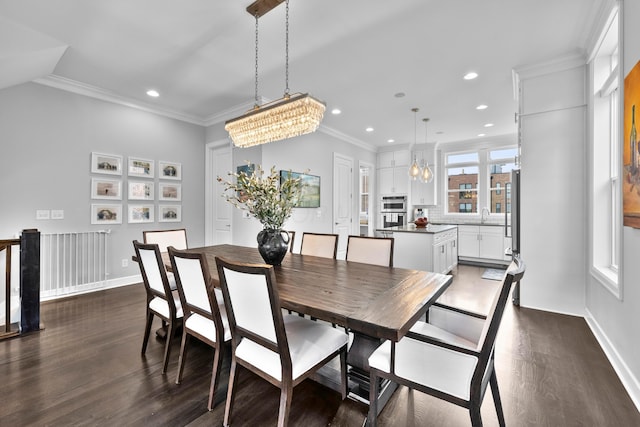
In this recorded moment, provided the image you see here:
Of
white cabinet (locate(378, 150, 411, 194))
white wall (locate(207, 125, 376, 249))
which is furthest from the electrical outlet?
→ white cabinet (locate(378, 150, 411, 194))

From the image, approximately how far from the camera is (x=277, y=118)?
2.46 meters

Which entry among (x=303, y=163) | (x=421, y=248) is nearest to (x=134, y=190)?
(x=303, y=163)

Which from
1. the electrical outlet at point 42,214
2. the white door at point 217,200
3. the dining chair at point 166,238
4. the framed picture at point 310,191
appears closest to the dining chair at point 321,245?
the dining chair at point 166,238

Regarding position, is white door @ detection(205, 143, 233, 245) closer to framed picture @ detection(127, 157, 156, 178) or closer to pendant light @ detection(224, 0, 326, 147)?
framed picture @ detection(127, 157, 156, 178)

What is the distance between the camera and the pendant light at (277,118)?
2250 mm

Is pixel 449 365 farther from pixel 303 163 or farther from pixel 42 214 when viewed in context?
pixel 42 214

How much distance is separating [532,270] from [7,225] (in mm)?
6103

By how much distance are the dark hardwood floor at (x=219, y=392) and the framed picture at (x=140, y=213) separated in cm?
191

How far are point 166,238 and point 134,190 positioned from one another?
165 centimetres

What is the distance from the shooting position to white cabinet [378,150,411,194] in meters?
6.89

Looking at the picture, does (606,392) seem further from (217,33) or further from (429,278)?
(217,33)

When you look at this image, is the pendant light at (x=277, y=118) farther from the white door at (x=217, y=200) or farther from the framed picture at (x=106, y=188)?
the framed picture at (x=106, y=188)

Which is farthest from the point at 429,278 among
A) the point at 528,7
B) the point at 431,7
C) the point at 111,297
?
the point at 111,297

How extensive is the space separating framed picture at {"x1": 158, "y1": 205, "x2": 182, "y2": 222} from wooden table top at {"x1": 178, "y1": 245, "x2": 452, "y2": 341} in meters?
2.75
